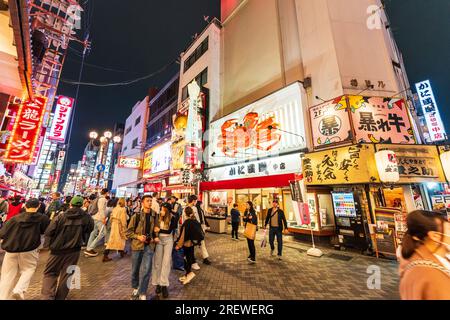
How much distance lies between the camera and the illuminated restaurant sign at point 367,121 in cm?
863

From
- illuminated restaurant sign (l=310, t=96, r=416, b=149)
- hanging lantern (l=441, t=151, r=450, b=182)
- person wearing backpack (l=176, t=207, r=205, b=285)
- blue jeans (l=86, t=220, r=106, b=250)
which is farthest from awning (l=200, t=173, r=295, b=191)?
blue jeans (l=86, t=220, r=106, b=250)

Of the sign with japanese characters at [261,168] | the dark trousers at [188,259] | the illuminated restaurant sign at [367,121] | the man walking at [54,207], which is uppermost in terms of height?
the illuminated restaurant sign at [367,121]

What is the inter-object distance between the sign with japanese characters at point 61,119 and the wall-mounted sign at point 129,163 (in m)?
15.3

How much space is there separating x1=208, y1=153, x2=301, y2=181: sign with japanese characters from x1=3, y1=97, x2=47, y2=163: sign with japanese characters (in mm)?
11122

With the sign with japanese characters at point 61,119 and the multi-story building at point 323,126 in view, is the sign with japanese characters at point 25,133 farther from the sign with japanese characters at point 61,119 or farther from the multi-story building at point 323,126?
the multi-story building at point 323,126

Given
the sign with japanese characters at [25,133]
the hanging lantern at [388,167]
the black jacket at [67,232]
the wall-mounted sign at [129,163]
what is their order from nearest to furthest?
the black jacket at [67,232], the hanging lantern at [388,167], the sign with japanese characters at [25,133], the wall-mounted sign at [129,163]

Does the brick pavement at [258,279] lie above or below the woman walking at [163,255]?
below

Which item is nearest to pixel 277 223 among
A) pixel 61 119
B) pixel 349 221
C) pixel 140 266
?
pixel 349 221

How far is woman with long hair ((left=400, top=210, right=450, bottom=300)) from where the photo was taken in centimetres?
143

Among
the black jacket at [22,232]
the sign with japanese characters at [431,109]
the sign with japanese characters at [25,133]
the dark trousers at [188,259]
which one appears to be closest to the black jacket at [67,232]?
the black jacket at [22,232]

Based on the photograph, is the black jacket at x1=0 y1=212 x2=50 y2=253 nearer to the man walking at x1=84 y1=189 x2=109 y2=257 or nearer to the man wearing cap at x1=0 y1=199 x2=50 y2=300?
the man wearing cap at x1=0 y1=199 x2=50 y2=300
